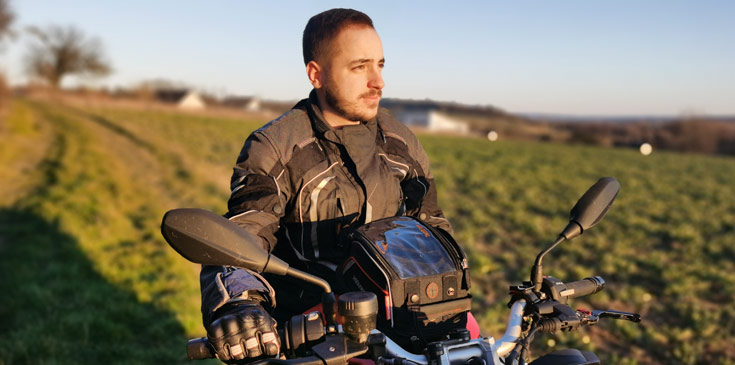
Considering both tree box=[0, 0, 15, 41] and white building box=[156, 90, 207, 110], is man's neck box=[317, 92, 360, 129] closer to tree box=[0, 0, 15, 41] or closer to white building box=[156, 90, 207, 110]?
tree box=[0, 0, 15, 41]

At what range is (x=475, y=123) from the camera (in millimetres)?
72125

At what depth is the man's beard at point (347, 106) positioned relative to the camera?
8.32 ft

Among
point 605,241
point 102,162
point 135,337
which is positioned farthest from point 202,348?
point 102,162

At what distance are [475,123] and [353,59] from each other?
7144 cm

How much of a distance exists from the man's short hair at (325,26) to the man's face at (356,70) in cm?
3

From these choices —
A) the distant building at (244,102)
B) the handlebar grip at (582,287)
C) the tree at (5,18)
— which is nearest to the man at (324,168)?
the handlebar grip at (582,287)

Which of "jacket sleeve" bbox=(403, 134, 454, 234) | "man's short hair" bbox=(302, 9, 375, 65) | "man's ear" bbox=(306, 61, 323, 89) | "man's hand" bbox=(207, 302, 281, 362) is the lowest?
"man's hand" bbox=(207, 302, 281, 362)

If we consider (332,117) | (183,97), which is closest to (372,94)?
(332,117)

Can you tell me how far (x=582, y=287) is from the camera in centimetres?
210

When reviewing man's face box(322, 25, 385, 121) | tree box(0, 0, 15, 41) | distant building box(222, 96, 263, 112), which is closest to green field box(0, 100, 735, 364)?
man's face box(322, 25, 385, 121)

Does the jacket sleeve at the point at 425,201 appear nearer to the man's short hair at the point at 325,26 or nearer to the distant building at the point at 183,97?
the man's short hair at the point at 325,26

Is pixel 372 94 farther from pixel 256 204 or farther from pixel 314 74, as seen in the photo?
pixel 256 204

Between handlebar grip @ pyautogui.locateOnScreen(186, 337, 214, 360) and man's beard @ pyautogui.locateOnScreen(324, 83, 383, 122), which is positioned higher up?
man's beard @ pyautogui.locateOnScreen(324, 83, 383, 122)

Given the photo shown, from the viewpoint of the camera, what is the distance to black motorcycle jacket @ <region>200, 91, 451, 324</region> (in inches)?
91.4
